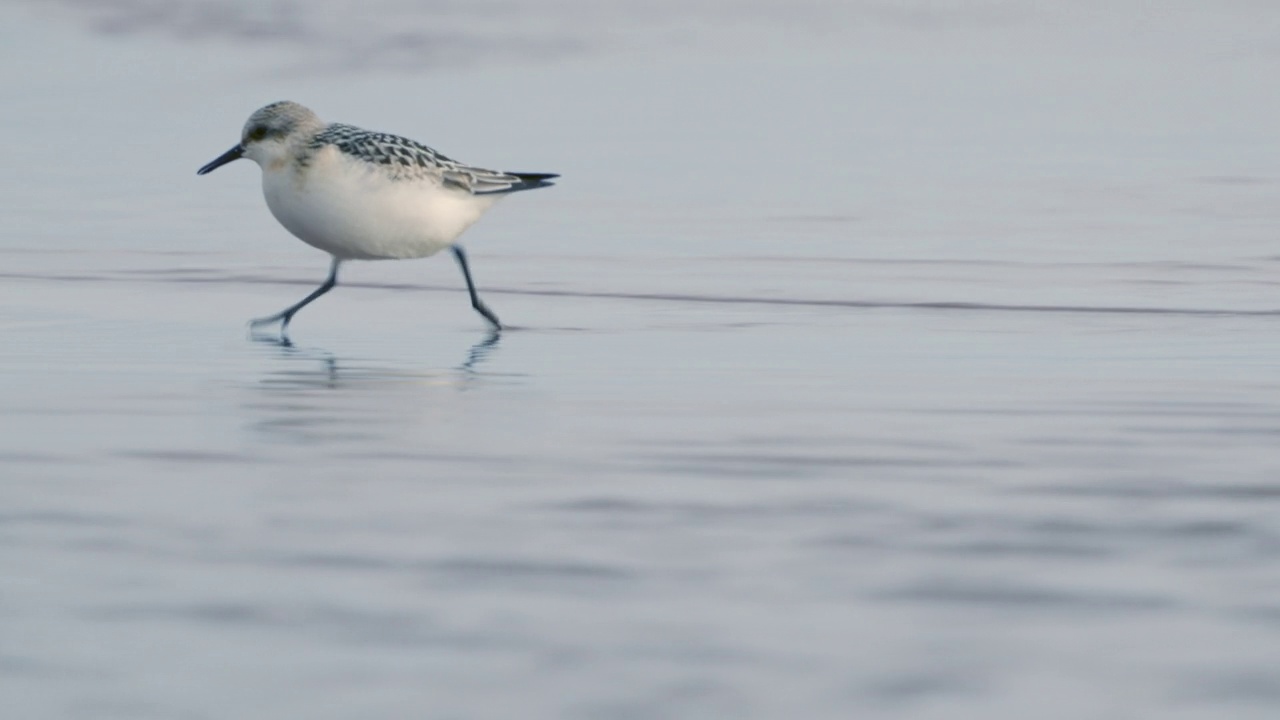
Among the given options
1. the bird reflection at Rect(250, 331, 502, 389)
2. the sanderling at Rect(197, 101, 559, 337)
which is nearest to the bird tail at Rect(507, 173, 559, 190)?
the sanderling at Rect(197, 101, 559, 337)

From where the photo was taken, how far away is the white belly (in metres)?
10.3

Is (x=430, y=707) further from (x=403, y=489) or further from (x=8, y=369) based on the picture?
(x=8, y=369)

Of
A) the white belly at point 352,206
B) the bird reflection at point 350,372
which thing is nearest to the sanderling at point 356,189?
the white belly at point 352,206

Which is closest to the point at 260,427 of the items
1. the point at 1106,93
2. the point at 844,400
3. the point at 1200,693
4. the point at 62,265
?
the point at 844,400

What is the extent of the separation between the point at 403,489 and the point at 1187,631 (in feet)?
6.69

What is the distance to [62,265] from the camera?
40.3 ft

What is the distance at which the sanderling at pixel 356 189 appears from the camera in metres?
10.4

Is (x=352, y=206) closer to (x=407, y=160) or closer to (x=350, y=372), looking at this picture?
(x=407, y=160)

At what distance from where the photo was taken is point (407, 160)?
34.4 feet

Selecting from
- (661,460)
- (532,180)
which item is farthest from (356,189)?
(661,460)

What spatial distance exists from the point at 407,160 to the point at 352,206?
304mm

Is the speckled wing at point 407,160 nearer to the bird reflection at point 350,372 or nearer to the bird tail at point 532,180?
the bird tail at point 532,180

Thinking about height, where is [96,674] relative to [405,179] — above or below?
below

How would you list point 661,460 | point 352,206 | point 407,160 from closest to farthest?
point 661,460 < point 352,206 < point 407,160
